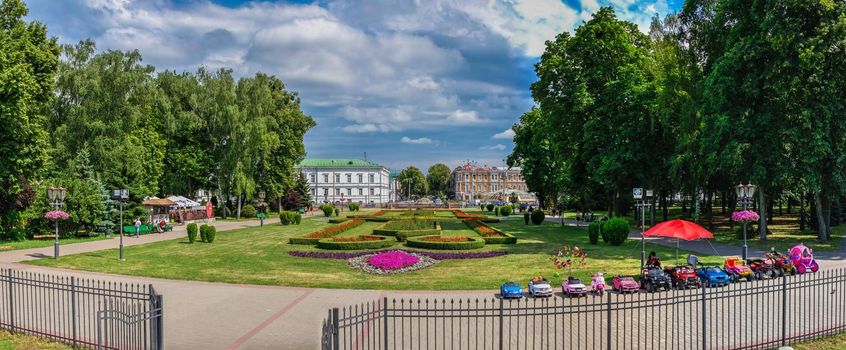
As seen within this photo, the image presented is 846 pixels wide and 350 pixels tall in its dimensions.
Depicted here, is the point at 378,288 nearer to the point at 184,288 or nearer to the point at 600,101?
the point at 184,288

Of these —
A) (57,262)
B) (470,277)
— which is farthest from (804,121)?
(57,262)

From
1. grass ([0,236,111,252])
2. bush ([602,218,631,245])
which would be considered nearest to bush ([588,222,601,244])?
bush ([602,218,631,245])

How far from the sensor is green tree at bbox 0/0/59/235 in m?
26.9

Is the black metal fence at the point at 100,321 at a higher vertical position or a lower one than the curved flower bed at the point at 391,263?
higher

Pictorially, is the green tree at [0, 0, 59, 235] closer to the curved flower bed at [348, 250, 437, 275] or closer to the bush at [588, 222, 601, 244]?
the curved flower bed at [348, 250, 437, 275]

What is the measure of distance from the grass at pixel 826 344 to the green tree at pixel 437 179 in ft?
591

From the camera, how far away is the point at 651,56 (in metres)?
38.8

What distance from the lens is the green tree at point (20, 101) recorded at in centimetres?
2692

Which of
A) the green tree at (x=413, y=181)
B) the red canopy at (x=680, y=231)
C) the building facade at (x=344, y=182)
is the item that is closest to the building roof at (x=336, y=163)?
the building facade at (x=344, y=182)

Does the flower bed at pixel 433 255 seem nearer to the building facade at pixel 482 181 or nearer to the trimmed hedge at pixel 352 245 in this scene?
the trimmed hedge at pixel 352 245

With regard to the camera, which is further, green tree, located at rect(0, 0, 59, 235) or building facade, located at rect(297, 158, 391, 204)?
building facade, located at rect(297, 158, 391, 204)

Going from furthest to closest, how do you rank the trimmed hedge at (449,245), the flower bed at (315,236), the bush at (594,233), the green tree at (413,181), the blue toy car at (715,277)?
the green tree at (413,181) < the flower bed at (315,236) < the bush at (594,233) < the trimmed hedge at (449,245) < the blue toy car at (715,277)

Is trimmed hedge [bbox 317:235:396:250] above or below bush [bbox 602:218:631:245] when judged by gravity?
below

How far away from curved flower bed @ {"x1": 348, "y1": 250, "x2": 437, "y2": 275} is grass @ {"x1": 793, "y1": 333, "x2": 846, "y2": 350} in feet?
42.5
